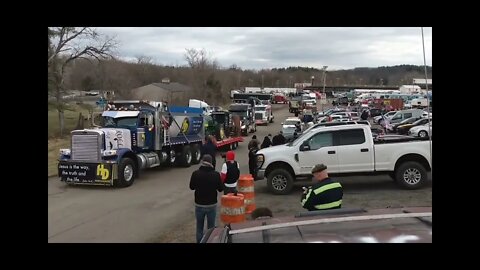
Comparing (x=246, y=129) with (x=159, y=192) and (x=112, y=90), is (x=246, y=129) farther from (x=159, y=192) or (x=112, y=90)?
(x=112, y=90)

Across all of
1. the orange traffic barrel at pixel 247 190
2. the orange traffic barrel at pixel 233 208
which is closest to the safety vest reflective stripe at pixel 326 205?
the orange traffic barrel at pixel 233 208

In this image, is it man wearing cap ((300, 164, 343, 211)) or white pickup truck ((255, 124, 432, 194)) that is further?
white pickup truck ((255, 124, 432, 194))

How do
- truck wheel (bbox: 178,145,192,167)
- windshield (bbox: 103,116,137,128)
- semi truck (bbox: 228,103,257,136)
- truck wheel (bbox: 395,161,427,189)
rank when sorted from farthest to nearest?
semi truck (bbox: 228,103,257,136) < truck wheel (bbox: 178,145,192,167) < windshield (bbox: 103,116,137,128) < truck wheel (bbox: 395,161,427,189)

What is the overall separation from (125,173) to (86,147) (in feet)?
5.06

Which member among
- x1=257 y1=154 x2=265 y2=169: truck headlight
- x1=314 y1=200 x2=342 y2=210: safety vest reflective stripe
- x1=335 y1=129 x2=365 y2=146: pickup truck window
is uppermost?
x1=335 y1=129 x2=365 y2=146: pickup truck window

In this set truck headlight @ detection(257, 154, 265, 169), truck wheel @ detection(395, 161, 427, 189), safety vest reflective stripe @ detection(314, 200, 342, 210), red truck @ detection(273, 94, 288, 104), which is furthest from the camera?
red truck @ detection(273, 94, 288, 104)

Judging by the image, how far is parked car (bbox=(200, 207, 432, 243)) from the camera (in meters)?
3.23

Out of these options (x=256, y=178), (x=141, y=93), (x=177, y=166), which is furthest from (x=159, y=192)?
(x=141, y=93)

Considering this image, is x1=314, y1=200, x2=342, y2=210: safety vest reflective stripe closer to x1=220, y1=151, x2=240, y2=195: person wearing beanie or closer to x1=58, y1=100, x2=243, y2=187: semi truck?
x1=220, y1=151, x2=240, y2=195: person wearing beanie

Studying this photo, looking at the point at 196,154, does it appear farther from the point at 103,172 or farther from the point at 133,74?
the point at 133,74

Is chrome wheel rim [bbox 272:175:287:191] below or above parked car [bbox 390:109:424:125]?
below

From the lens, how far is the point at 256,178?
1392cm

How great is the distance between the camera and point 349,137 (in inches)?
534

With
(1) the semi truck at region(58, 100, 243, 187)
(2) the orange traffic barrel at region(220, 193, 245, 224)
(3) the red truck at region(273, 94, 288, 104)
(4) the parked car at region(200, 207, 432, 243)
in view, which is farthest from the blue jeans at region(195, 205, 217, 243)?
(3) the red truck at region(273, 94, 288, 104)
